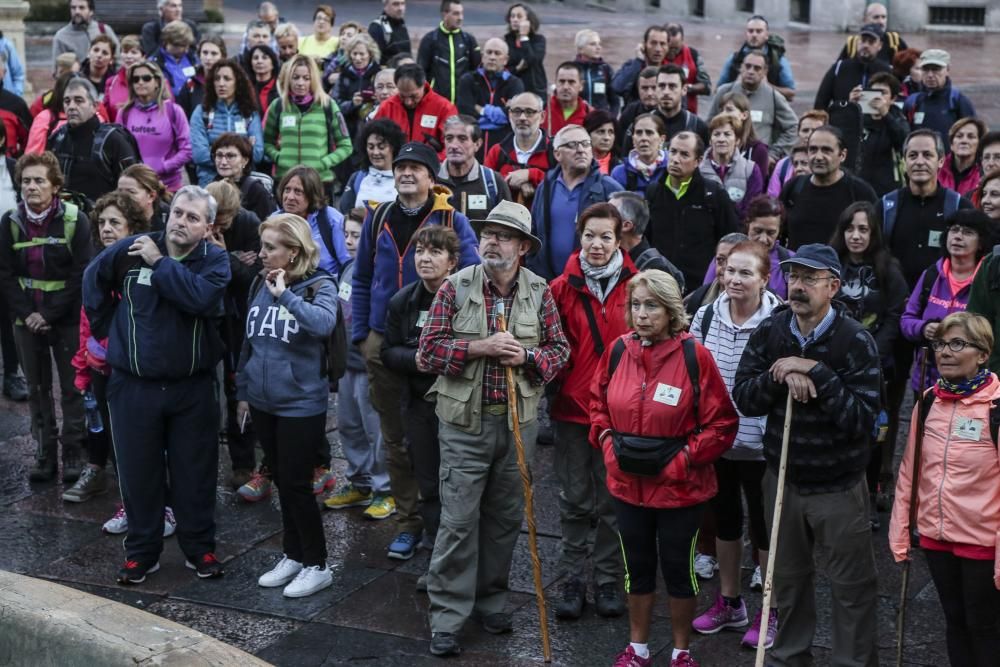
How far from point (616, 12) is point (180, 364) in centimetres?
2816

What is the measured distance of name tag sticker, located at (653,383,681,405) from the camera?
249 inches

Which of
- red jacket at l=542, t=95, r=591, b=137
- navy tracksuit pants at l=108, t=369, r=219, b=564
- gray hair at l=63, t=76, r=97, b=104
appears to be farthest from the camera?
red jacket at l=542, t=95, r=591, b=137

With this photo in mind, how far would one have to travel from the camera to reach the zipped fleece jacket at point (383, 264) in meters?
7.74

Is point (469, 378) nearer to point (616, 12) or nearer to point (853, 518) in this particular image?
point (853, 518)

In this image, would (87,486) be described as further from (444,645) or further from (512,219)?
(512,219)

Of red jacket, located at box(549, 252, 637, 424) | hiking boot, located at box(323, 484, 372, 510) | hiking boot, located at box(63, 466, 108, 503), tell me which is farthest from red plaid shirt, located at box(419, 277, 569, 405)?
hiking boot, located at box(63, 466, 108, 503)

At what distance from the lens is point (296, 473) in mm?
7301

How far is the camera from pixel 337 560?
7844mm

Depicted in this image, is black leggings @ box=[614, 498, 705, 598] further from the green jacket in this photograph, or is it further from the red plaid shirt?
the green jacket

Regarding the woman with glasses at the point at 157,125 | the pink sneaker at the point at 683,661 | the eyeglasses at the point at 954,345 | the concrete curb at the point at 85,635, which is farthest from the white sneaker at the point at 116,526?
the eyeglasses at the point at 954,345

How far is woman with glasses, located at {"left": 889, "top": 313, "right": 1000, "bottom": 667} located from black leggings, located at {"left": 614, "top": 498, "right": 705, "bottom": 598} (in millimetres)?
876

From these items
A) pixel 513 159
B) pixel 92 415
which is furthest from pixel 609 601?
pixel 513 159

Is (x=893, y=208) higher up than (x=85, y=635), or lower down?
higher up

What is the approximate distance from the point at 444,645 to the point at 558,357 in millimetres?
1446
